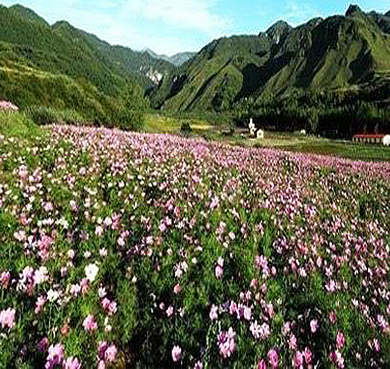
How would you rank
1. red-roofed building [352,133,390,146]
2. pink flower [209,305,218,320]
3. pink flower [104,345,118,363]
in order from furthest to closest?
1. red-roofed building [352,133,390,146]
2. pink flower [209,305,218,320]
3. pink flower [104,345,118,363]

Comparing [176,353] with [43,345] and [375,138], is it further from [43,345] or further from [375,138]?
[375,138]

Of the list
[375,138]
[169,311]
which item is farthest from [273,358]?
[375,138]

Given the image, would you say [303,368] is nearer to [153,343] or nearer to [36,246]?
[153,343]

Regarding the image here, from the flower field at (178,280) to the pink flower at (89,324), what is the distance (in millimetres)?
18

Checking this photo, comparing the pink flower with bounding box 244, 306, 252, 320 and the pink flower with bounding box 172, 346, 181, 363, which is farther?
the pink flower with bounding box 244, 306, 252, 320

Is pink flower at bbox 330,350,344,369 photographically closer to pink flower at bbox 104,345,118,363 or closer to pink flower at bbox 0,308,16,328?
pink flower at bbox 104,345,118,363

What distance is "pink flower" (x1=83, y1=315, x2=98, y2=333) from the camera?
12.5ft

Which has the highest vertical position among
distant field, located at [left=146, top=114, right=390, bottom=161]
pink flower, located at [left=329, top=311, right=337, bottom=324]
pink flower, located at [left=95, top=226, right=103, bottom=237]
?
pink flower, located at [left=95, top=226, right=103, bottom=237]

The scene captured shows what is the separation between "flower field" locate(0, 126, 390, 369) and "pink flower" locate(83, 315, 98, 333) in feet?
0.06

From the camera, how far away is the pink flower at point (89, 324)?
12.5 feet

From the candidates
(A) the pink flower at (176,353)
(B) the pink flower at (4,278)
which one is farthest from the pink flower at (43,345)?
(A) the pink flower at (176,353)

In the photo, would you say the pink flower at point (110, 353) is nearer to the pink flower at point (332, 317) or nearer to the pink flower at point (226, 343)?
the pink flower at point (226, 343)

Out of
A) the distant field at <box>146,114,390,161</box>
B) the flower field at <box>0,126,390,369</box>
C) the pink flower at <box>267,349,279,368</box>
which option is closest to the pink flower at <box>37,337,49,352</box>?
the flower field at <box>0,126,390,369</box>

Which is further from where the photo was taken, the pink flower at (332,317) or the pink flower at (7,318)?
the pink flower at (332,317)
